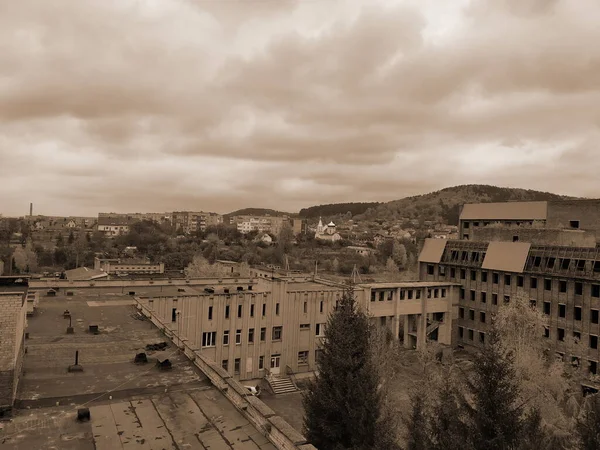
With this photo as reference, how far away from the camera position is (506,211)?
72.1 m

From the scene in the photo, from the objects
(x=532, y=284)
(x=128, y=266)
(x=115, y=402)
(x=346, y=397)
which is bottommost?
(x=128, y=266)

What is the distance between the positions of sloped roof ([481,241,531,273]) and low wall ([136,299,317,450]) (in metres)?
42.0

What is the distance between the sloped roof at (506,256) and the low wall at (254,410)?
42.0 meters

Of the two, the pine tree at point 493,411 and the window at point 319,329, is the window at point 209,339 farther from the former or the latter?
the pine tree at point 493,411

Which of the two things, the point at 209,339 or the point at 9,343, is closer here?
the point at 9,343

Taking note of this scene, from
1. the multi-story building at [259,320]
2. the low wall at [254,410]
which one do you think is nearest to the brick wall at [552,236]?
the multi-story building at [259,320]

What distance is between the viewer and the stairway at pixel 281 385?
4078 centimetres

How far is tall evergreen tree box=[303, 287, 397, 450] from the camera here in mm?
22078

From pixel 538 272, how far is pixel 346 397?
37230mm

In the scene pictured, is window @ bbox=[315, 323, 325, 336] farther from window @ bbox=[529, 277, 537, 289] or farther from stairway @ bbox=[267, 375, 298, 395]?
window @ bbox=[529, 277, 537, 289]

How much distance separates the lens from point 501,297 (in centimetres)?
5488

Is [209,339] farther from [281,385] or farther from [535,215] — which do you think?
[535,215]

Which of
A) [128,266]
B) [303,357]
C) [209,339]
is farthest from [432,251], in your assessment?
[128,266]

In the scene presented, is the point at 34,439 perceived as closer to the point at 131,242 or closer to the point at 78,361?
the point at 78,361
